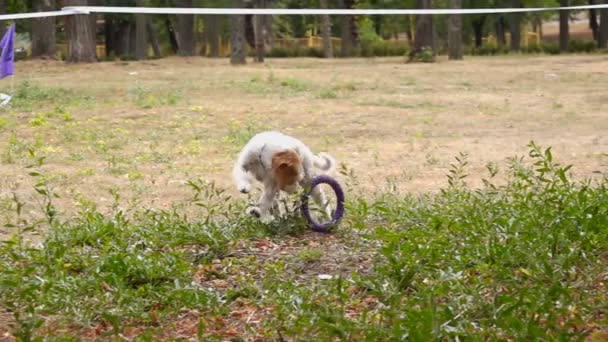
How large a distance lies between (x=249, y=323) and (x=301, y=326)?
0.55m

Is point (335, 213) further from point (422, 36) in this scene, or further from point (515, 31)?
point (515, 31)

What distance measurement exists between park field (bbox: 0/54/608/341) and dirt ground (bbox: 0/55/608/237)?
6cm

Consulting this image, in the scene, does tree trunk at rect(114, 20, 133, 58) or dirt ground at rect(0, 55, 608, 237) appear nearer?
dirt ground at rect(0, 55, 608, 237)

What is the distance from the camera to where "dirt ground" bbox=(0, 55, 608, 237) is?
9.59 m

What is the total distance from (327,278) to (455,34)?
1034 inches

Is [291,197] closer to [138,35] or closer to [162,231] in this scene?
[162,231]

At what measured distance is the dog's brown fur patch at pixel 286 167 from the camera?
620 centimetres

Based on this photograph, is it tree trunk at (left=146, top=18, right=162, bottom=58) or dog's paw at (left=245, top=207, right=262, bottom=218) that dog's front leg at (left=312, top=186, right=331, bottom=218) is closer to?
dog's paw at (left=245, top=207, right=262, bottom=218)

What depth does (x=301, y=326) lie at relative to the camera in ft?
12.1

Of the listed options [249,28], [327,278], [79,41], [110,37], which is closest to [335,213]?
[327,278]

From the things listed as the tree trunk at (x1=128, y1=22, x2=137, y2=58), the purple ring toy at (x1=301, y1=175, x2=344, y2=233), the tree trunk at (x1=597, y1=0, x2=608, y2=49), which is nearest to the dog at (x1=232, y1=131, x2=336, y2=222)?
the purple ring toy at (x1=301, y1=175, x2=344, y2=233)

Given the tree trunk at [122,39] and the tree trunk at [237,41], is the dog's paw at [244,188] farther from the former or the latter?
the tree trunk at [122,39]

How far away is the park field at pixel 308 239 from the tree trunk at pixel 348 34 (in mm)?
24624

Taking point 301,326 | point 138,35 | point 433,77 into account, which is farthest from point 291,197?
point 138,35
